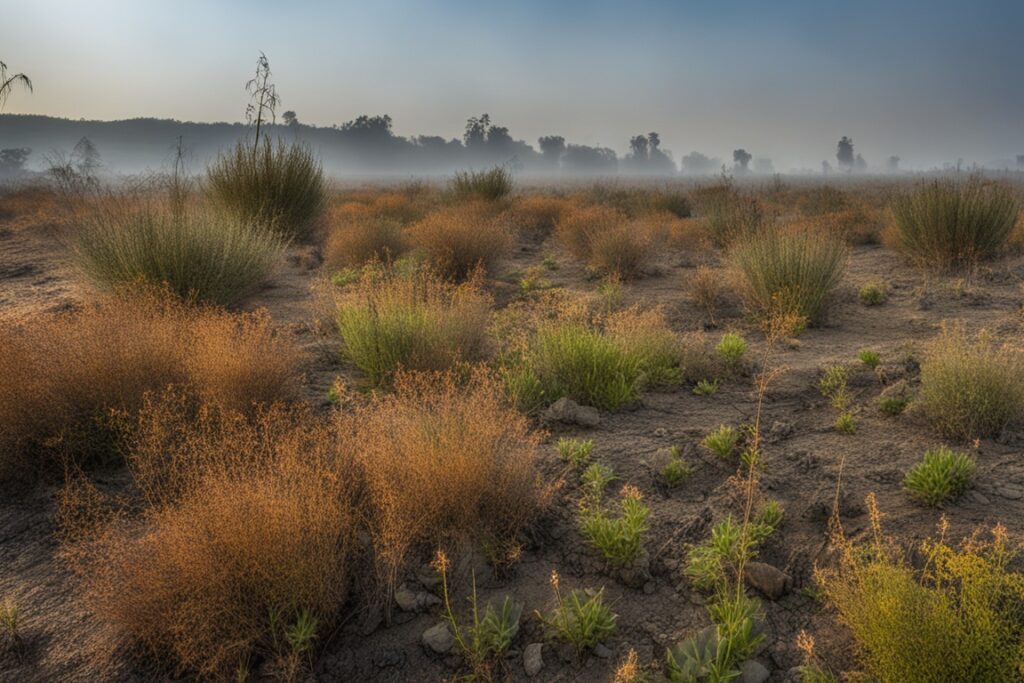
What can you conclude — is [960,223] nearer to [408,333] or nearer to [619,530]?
[408,333]

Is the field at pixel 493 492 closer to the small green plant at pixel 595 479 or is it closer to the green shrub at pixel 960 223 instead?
the small green plant at pixel 595 479

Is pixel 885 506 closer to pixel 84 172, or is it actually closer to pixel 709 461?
pixel 709 461

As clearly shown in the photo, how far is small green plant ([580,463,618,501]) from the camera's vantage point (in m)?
3.50

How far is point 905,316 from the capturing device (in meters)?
7.52

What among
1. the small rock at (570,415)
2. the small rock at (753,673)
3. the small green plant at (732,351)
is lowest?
the small rock at (753,673)

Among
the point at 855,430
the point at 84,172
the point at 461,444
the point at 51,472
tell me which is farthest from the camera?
the point at 84,172

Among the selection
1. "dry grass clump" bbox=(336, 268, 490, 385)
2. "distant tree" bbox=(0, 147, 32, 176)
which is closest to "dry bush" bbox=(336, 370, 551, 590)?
"dry grass clump" bbox=(336, 268, 490, 385)

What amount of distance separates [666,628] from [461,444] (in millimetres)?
1255

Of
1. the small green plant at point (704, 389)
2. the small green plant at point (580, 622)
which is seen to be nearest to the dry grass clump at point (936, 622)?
the small green plant at point (580, 622)

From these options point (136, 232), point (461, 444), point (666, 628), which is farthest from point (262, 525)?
point (136, 232)

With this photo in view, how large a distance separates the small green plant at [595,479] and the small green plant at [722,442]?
0.76 meters

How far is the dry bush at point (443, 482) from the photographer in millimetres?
2928

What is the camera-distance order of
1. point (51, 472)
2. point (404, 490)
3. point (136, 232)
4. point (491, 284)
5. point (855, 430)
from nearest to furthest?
1. point (404, 490)
2. point (51, 472)
3. point (855, 430)
4. point (136, 232)
5. point (491, 284)

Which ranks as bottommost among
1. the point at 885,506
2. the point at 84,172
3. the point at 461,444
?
the point at 885,506
